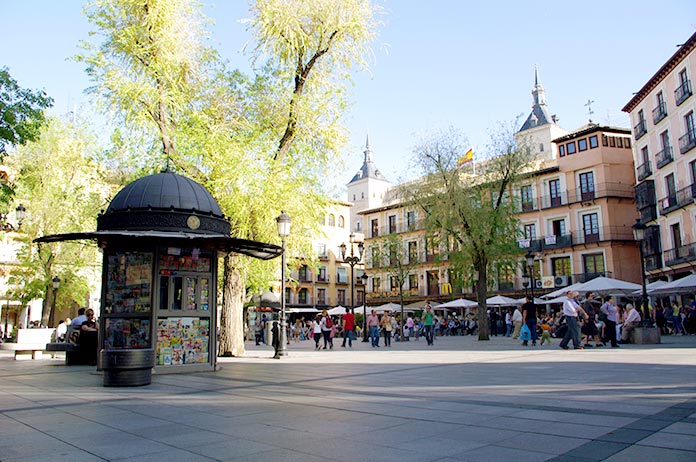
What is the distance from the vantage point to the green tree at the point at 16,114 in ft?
49.9

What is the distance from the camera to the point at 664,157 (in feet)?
116

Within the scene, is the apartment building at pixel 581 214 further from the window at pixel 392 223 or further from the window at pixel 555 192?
the window at pixel 392 223

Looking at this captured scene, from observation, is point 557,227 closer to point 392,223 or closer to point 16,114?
point 392,223

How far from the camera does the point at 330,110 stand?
16.7 meters

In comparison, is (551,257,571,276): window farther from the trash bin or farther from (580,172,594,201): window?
the trash bin

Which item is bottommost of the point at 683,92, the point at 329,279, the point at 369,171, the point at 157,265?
the point at 157,265

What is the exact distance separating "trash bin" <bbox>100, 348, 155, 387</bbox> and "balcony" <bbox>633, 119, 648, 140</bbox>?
38.6m

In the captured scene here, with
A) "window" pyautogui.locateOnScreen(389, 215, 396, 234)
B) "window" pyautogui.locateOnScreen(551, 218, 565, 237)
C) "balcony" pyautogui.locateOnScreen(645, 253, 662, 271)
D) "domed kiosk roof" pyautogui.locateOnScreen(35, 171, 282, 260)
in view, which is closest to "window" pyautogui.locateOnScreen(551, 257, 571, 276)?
"window" pyautogui.locateOnScreen(551, 218, 565, 237)

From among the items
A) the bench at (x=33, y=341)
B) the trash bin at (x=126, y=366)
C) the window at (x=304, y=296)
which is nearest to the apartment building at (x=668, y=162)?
the trash bin at (x=126, y=366)

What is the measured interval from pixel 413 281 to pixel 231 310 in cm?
4165

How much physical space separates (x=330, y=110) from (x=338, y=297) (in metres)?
48.9

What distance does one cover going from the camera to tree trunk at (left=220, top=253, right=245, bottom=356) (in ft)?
52.5

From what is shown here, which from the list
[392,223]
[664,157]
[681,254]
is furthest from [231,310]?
[392,223]

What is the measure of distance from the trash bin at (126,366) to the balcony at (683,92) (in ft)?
110
